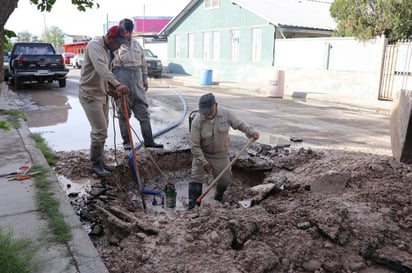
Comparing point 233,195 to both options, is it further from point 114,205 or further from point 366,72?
point 366,72

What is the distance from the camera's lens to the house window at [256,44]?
2038 centimetres

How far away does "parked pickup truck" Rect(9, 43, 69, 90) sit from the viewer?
1491cm

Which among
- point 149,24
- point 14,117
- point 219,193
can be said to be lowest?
point 219,193

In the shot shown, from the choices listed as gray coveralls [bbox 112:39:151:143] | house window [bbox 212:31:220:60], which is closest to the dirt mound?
gray coveralls [bbox 112:39:151:143]

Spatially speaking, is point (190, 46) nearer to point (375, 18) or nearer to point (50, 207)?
point (375, 18)

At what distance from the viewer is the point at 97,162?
556 cm

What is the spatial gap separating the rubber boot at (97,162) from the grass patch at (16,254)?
88.1 inches

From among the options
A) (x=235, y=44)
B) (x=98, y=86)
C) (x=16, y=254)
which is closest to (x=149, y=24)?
(x=235, y=44)

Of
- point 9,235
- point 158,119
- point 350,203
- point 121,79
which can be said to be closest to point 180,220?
point 9,235

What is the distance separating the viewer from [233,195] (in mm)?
5637

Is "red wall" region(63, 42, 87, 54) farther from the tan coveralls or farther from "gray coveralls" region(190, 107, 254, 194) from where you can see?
"gray coveralls" region(190, 107, 254, 194)

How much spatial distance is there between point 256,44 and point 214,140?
16.6m

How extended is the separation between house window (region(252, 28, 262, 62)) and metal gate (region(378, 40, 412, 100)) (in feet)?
24.2

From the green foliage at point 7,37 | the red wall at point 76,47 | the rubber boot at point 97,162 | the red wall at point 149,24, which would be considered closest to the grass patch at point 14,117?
the rubber boot at point 97,162
